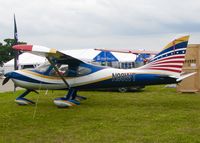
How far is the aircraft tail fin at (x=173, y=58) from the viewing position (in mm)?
11836

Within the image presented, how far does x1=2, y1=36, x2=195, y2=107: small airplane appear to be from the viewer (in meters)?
11.9

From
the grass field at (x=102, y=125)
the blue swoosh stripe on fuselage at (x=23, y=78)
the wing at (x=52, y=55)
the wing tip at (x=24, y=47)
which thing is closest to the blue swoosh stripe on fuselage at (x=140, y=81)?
the grass field at (x=102, y=125)

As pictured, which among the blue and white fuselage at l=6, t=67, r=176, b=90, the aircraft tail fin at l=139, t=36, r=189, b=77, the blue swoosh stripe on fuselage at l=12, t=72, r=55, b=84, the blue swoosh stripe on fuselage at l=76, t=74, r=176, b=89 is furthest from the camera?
the blue swoosh stripe on fuselage at l=12, t=72, r=55, b=84

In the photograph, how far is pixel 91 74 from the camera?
12.7 meters

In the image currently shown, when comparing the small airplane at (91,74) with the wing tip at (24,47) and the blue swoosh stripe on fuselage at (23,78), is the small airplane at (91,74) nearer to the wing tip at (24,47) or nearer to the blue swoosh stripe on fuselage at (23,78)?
the blue swoosh stripe on fuselage at (23,78)

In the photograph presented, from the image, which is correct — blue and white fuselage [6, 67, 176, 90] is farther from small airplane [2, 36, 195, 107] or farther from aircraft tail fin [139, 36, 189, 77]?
aircraft tail fin [139, 36, 189, 77]

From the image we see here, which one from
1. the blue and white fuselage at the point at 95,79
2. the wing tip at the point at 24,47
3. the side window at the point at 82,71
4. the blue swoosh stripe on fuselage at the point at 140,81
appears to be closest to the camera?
the wing tip at the point at 24,47

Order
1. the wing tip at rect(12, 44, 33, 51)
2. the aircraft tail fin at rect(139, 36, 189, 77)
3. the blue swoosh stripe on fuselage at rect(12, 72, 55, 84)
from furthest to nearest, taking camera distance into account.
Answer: the blue swoosh stripe on fuselage at rect(12, 72, 55, 84) → the aircraft tail fin at rect(139, 36, 189, 77) → the wing tip at rect(12, 44, 33, 51)

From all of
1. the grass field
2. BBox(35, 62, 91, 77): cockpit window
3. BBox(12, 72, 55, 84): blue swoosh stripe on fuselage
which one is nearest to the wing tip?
the grass field

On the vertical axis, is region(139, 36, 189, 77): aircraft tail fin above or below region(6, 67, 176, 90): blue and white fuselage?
above

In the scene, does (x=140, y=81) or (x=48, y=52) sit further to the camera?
(x=140, y=81)

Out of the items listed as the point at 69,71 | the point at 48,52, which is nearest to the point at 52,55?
the point at 48,52

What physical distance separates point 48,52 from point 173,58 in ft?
14.8

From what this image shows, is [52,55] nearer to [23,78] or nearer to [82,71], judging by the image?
[82,71]
